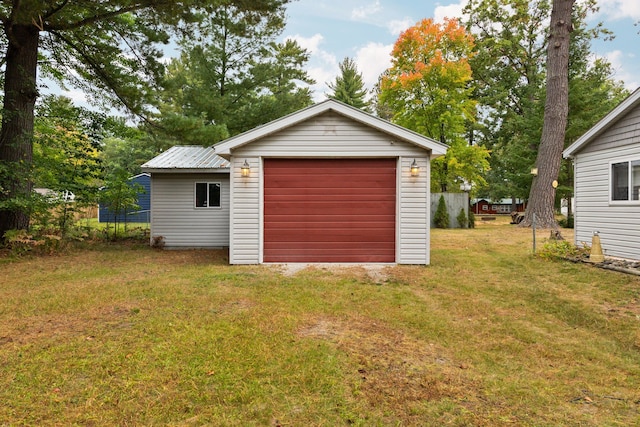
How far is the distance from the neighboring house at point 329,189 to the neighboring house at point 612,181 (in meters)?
4.07

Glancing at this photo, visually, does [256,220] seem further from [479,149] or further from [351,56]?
[351,56]

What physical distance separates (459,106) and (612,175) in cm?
1173

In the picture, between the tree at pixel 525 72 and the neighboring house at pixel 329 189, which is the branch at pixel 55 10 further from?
the tree at pixel 525 72

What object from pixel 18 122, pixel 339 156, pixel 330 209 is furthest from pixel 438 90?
pixel 18 122

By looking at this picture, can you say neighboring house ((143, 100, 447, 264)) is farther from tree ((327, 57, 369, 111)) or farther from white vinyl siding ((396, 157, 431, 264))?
tree ((327, 57, 369, 111))

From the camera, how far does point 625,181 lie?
7609 millimetres

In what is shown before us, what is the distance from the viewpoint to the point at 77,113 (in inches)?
387

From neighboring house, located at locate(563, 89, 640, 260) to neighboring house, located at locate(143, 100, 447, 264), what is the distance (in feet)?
13.3

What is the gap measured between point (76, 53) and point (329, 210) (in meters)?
8.96

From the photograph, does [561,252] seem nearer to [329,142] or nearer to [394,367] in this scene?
[329,142]

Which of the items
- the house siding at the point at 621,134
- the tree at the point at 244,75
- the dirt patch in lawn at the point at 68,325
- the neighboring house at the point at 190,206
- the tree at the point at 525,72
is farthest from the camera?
the tree at the point at 525,72

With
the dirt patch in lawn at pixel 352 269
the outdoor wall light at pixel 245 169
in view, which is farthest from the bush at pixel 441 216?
the outdoor wall light at pixel 245 169

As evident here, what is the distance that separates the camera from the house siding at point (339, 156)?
7617 mm

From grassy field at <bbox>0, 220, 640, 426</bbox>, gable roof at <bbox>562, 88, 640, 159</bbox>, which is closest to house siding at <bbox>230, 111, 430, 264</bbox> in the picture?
grassy field at <bbox>0, 220, 640, 426</bbox>
